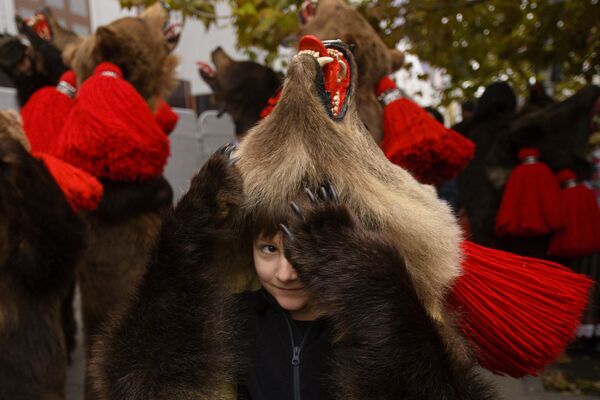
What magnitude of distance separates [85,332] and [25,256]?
1.02 meters

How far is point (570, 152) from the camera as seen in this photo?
352cm

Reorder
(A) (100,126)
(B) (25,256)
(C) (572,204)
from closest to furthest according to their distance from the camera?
1. (B) (25,256)
2. (A) (100,126)
3. (C) (572,204)

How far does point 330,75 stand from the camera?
1.36 m

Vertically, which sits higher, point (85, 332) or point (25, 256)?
point (25, 256)

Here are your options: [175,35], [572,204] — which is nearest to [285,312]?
[175,35]

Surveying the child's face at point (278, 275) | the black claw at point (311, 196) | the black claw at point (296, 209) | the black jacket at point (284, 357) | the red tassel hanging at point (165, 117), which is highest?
the black claw at point (311, 196)

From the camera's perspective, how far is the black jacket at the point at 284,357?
1343 mm

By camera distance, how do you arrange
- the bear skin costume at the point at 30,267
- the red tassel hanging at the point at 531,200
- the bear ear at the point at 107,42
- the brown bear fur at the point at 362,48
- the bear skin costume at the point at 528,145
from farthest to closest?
1. the bear skin costume at the point at 528,145
2. the red tassel hanging at the point at 531,200
3. the bear ear at the point at 107,42
4. the brown bear fur at the point at 362,48
5. the bear skin costume at the point at 30,267

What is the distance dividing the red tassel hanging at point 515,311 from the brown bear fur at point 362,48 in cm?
140

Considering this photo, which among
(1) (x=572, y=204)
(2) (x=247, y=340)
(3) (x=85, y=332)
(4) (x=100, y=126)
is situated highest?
(4) (x=100, y=126)

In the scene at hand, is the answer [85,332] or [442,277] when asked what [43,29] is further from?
[442,277]

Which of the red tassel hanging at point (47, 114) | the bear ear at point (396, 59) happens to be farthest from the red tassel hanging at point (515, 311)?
the red tassel hanging at point (47, 114)

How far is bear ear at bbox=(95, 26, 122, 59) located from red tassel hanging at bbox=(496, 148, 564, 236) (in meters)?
A: 2.50

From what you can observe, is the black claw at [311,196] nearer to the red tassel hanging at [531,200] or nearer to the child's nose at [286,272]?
the child's nose at [286,272]
